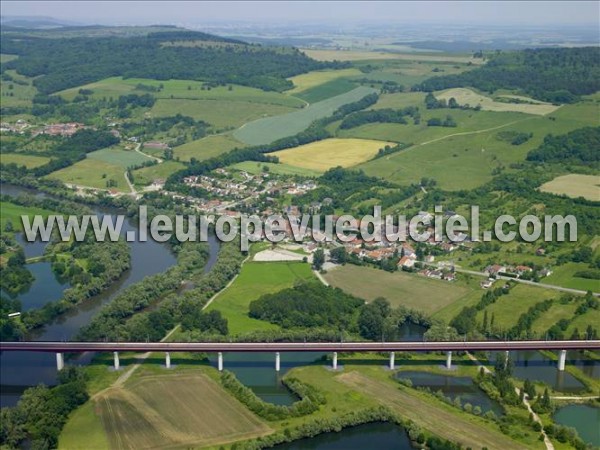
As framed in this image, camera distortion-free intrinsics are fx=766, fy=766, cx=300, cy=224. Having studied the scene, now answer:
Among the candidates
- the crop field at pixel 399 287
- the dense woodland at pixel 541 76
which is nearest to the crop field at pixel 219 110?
the dense woodland at pixel 541 76

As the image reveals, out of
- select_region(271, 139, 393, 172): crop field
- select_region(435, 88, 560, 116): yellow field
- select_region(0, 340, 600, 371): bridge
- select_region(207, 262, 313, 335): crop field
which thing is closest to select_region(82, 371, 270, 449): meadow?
select_region(0, 340, 600, 371): bridge

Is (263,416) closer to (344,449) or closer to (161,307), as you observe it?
(344,449)

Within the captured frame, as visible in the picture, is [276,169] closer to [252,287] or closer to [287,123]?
[287,123]

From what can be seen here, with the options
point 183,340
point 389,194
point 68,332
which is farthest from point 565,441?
point 389,194

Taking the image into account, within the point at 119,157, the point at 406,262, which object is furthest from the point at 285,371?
the point at 119,157

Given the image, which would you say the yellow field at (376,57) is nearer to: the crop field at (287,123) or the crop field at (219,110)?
the crop field at (287,123)

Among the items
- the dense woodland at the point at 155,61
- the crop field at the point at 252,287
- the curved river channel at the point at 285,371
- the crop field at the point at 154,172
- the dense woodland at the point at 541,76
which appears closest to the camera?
the curved river channel at the point at 285,371

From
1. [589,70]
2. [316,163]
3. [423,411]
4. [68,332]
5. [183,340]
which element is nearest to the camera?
[423,411]
